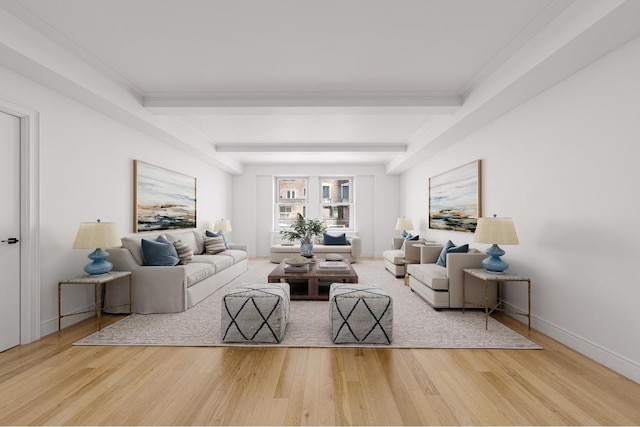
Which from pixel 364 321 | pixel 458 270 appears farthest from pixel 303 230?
pixel 364 321

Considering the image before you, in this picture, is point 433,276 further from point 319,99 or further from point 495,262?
point 319,99

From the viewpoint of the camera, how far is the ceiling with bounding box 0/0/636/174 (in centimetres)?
232

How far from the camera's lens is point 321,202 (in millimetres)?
8945

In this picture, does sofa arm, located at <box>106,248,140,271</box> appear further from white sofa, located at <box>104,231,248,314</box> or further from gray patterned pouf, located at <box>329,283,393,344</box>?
gray patterned pouf, located at <box>329,283,393,344</box>

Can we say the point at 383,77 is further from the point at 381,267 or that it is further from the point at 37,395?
the point at 381,267

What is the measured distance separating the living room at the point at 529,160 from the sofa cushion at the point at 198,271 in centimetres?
110

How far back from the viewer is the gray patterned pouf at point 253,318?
2789mm

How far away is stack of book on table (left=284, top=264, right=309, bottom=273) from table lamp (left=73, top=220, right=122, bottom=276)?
220 centimetres

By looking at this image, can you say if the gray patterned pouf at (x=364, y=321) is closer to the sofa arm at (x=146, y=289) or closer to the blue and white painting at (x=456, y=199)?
the sofa arm at (x=146, y=289)

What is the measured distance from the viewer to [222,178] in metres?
7.97

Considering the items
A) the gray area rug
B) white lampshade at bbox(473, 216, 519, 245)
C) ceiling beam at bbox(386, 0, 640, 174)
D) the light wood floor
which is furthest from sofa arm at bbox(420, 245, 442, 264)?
the light wood floor

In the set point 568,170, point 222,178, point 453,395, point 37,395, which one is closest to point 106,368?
point 37,395

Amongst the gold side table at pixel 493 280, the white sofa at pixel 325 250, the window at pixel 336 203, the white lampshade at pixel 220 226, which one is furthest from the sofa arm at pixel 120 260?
the window at pixel 336 203

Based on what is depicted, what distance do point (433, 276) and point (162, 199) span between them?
4.46 m
